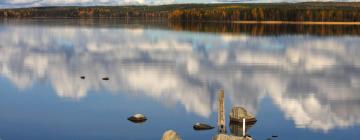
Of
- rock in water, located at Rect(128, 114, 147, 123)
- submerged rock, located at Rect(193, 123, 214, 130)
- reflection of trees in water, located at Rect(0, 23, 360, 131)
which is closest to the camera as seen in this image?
submerged rock, located at Rect(193, 123, 214, 130)

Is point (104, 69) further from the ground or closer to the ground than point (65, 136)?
further from the ground

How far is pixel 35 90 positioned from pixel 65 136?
476 inches

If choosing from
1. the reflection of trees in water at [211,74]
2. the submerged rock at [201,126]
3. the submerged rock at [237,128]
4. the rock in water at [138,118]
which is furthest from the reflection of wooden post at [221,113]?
the rock in water at [138,118]

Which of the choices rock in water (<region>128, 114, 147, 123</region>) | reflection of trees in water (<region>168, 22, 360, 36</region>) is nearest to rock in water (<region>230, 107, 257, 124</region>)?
rock in water (<region>128, 114, 147, 123</region>)

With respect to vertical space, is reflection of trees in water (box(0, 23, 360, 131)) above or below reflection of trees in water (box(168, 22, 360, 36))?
below

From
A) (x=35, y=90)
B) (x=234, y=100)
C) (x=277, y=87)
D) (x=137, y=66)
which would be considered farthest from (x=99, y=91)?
(x=137, y=66)

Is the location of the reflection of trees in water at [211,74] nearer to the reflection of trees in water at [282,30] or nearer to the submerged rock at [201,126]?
the submerged rock at [201,126]

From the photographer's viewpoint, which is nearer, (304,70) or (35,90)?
(35,90)

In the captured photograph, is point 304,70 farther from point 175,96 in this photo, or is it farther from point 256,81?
point 175,96

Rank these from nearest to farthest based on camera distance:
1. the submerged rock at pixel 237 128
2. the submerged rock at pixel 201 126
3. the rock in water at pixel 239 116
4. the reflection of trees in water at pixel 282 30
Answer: the submerged rock at pixel 237 128 → the submerged rock at pixel 201 126 → the rock in water at pixel 239 116 → the reflection of trees in water at pixel 282 30

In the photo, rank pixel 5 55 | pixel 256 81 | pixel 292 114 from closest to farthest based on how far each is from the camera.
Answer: pixel 292 114, pixel 256 81, pixel 5 55

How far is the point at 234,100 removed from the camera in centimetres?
3019

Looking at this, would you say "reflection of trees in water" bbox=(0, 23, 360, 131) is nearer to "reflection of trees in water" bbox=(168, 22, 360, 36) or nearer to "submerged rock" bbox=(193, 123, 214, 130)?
"submerged rock" bbox=(193, 123, 214, 130)

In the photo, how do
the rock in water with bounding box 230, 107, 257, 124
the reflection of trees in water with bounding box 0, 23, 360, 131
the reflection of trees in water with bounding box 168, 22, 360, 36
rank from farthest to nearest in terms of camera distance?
the reflection of trees in water with bounding box 168, 22, 360, 36, the reflection of trees in water with bounding box 0, 23, 360, 131, the rock in water with bounding box 230, 107, 257, 124
